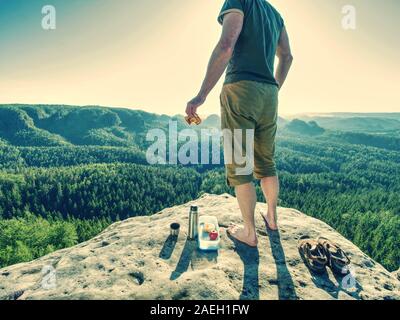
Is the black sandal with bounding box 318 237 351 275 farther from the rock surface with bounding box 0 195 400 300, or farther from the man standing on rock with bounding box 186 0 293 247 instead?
the man standing on rock with bounding box 186 0 293 247

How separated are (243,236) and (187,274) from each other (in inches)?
51.9

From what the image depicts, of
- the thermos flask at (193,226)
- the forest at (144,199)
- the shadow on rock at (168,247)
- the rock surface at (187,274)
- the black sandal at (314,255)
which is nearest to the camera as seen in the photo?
the rock surface at (187,274)

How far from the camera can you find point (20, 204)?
85562mm

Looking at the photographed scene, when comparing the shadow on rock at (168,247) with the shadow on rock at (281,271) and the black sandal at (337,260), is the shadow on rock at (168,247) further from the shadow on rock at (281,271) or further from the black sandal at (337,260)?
the black sandal at (337,260)

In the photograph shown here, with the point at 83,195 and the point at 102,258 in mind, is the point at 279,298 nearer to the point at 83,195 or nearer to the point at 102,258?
the point at 102,258

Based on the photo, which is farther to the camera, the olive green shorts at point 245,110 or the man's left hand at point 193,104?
the olive green shorts at point 245,110

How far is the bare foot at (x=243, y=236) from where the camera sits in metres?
4.75

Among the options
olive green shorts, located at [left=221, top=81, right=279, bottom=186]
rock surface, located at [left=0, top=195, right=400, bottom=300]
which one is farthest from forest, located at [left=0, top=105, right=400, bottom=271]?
olive green shorts, located at [left=221, top=81, right=279, bottom=186]

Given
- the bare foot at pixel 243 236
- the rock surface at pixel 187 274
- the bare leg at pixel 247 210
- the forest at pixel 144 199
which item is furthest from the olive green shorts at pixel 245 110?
the forest at pixel 144 199

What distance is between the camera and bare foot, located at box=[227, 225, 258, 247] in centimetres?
475

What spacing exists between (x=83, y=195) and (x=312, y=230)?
8758 centimetres

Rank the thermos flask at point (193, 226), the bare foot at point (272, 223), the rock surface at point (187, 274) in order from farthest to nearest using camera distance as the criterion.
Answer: the bare foot at point (272, 223) → the thermos flask at point (193, 226) → the rock surface at point (187, 274)

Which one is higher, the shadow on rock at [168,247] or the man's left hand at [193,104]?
the man's left hand at [193,104]
